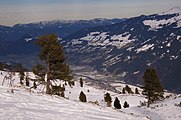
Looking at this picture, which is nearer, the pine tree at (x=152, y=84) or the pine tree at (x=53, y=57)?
the pine tree at (x=53, y=57)

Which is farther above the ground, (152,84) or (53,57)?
(53,57)

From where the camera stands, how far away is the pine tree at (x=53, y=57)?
4616cm

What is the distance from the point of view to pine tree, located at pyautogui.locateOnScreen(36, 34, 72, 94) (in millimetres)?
46156

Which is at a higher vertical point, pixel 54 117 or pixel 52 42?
pixel 52 42

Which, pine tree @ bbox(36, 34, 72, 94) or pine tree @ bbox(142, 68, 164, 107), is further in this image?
pine tree @ bbox(142, 68, 164, 107)

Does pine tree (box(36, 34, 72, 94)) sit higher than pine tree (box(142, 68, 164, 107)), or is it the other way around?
pine tree (box(36, 34, 72, 94))

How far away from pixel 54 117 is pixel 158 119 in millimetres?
24571

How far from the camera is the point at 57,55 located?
4625cm

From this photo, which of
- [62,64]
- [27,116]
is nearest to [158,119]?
[62,64]

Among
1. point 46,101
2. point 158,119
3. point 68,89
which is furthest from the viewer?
point 68,89

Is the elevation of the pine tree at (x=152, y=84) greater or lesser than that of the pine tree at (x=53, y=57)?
lesser

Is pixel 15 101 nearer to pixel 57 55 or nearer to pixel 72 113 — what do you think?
pixel 72 113

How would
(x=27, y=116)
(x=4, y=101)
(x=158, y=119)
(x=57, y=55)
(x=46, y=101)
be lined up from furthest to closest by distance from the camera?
(x=57, y=55) → (x=158, y=119) → (x=46, y=101) → (x=4, y=101) → (x=27, y=116)

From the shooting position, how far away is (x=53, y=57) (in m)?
46.5
